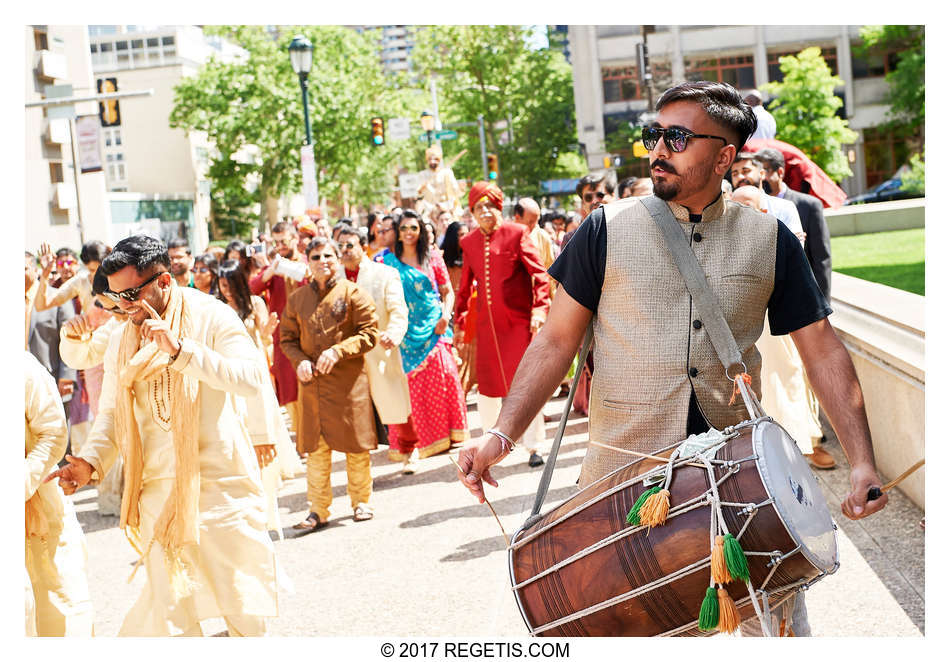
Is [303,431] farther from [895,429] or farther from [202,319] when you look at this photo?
[895,429]

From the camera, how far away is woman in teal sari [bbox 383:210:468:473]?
9.15 m

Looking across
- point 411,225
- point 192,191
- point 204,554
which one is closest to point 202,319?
point 204,554

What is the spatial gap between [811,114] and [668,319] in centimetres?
4090

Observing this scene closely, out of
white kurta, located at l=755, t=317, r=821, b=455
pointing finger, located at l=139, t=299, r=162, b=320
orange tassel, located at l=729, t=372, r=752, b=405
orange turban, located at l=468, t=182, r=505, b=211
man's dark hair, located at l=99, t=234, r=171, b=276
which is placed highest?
Result: orange turban, located at l=468, t=182, r=505, b=211

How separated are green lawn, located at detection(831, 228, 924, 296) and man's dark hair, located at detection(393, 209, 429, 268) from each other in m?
4.77

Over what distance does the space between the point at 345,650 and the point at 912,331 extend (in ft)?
13.9

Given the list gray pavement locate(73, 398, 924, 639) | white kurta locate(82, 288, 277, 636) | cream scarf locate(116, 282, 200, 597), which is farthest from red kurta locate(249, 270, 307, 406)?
cream scarf locate(116, 282, 200, 597)

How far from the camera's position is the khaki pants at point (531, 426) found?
27.5ft

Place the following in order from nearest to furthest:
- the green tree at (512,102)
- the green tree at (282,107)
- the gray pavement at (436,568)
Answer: the gray pavement at (436,568) → the green tree at (282,107) → the green tree at (512,102)

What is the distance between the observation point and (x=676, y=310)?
117 inches

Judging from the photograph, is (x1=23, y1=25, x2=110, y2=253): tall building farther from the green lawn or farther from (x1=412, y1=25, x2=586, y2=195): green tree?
the green lawn

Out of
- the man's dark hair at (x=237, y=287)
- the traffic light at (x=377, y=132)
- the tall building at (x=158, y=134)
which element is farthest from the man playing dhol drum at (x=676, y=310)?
the tall building at (x=158, y=134)

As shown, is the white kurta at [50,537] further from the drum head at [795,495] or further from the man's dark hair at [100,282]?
the drum head at [795,495]

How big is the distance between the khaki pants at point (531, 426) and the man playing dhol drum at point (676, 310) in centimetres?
521
